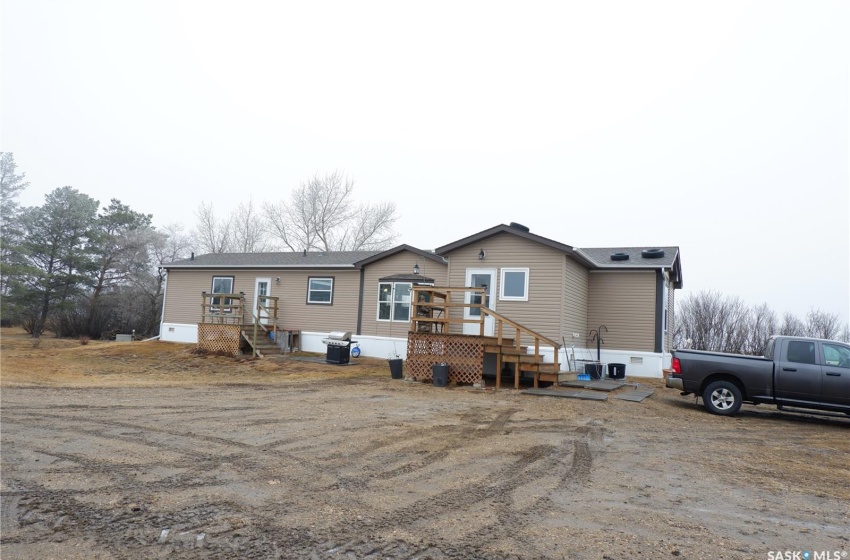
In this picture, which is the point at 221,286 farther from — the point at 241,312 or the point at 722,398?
the point at 722,398

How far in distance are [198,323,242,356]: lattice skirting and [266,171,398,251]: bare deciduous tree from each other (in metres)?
19.5

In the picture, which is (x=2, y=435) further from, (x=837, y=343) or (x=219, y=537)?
(x=837, y=343)

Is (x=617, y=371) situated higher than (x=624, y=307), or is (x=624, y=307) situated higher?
(x=624, y=307)

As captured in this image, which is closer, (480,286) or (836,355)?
(836,355)

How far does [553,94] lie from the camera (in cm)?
2169

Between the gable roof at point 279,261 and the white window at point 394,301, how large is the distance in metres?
1.54

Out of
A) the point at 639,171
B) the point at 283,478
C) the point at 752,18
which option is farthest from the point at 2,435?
the point at 639,171

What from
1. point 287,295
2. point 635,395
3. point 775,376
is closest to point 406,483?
point 775,376

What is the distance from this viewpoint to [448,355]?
13.6 metres

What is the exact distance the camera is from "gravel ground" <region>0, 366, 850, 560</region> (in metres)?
3.55

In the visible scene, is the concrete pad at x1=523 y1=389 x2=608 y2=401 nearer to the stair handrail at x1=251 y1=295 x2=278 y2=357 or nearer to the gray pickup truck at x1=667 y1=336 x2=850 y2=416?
the gray pickup truck at x1=667 y1=336 x2=850 y2=416

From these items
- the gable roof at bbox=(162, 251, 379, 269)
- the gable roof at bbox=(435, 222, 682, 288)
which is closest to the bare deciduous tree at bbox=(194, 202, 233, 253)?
the gable roof at bbox=(162, 251, 379, 269)

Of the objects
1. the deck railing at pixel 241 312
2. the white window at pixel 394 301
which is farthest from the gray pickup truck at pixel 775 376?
the deck railing at pixel 241 312

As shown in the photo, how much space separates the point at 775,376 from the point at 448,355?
715cm
